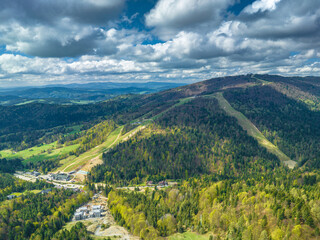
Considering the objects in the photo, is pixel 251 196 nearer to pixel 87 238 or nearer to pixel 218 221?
pixel 218 221

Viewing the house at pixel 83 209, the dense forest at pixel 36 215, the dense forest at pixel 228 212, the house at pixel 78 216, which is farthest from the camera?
the house at pixel 83 209

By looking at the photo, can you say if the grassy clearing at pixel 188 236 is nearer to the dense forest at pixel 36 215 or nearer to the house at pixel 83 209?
→ the dense forest at pixel 36 215

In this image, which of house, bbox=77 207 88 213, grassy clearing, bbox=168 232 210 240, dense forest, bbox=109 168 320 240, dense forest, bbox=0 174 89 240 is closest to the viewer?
dense forest, bbox=109 168 320 240

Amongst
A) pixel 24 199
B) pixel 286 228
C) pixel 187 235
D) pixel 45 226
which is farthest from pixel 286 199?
Answer: pixel 24 199

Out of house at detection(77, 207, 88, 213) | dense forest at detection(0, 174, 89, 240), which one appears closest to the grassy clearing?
dense forest at detection(0, 174, 89, 240)

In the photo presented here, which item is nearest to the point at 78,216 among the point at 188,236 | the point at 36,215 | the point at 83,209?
the point at 83,209

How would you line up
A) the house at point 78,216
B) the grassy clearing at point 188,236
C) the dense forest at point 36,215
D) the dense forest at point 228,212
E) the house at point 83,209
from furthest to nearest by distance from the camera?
1. the house at point 83,209
2. the house at point 78,216
3. the dense forest at point 36,215
4. the grassy clearing at point 188,236
5. the dense forest at point 228,212

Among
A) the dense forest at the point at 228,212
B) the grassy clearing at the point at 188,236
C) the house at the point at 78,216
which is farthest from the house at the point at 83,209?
the grassy clearing at the point at 188,236

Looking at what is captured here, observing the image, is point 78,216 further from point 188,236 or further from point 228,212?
point 228,212

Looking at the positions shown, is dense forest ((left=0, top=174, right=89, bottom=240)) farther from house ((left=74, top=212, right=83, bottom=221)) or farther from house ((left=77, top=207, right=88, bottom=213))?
house ((left=77, top=207, right=88, bottom=213))

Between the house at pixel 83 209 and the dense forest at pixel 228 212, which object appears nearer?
the dense forest at pixel 228 212

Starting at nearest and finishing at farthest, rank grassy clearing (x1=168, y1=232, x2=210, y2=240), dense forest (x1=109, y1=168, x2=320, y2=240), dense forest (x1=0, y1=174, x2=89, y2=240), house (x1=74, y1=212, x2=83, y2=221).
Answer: dense forest (x1=109, y1=168, x2=320, y2=240)
grassy clearing (x1=168, y1=232, x2=210, y2=240)
dense forest (x1=0, y1=174, x2=89, y2=240)
house (x1=74, y1=212, x2=83, y2=221)

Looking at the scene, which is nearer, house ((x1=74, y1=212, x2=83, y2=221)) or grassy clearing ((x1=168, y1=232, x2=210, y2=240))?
grassy clearing ((x1=168, y1=232, x2=210, y2=240))
